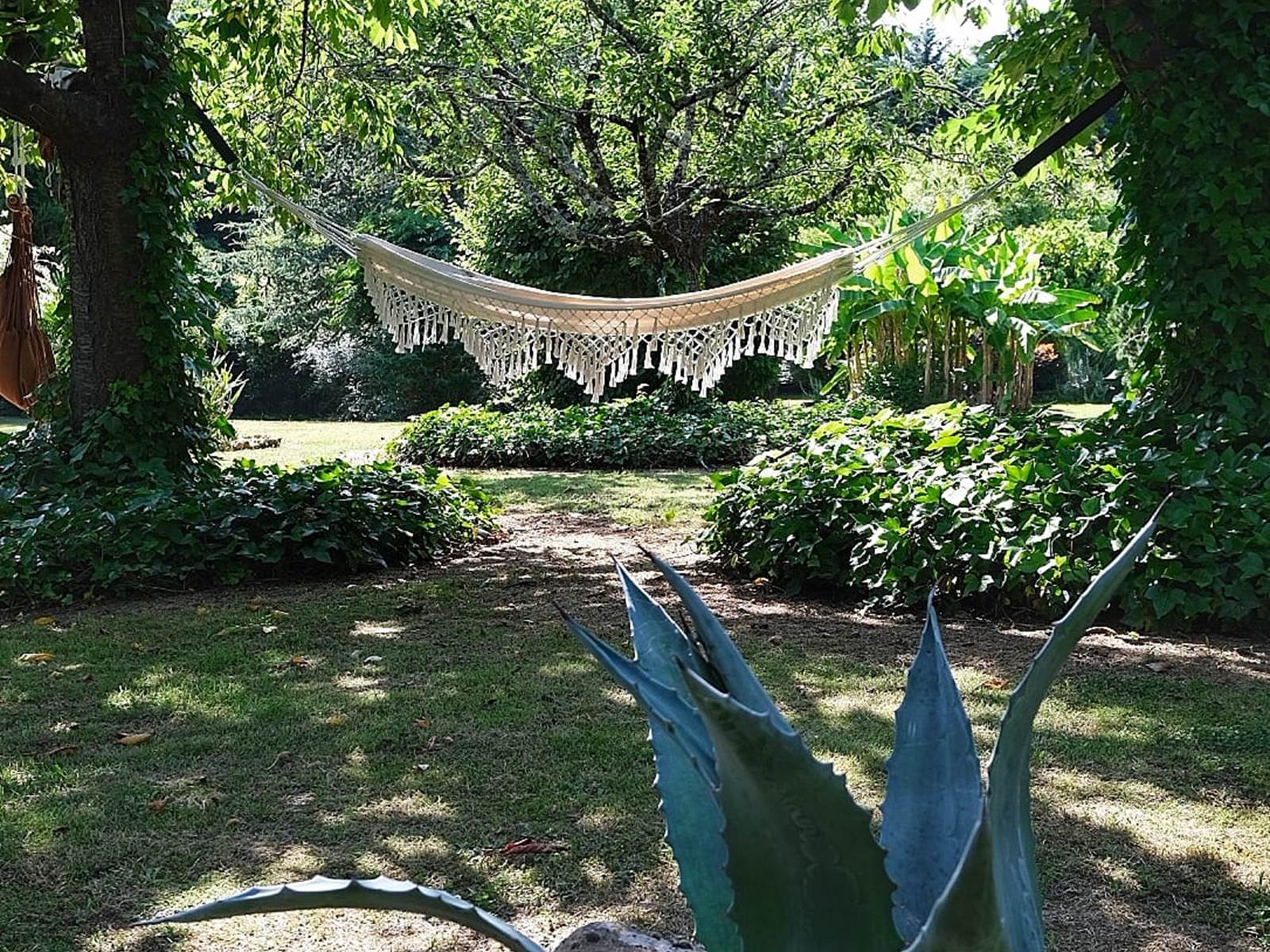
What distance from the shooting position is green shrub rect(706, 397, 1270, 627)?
3.59 meters

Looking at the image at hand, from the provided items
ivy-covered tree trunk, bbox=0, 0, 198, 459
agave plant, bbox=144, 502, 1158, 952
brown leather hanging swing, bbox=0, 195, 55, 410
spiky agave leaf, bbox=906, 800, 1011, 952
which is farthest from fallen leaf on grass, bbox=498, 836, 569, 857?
brown leather hanging swing, bbox=0, 195, 55, 410

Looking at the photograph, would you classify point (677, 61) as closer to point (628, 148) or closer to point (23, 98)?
point (628, 148)

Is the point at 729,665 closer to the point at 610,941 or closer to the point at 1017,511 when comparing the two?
the point at 610,941

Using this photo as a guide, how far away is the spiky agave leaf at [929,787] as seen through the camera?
1.09 metres

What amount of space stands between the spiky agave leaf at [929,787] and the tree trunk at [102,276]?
14.9ft

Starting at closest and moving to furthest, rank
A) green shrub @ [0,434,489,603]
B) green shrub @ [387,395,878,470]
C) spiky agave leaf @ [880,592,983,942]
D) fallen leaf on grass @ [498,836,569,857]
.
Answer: spiky agave leaf @ [880,592,983,942]
fallen leaf on grass @ [498,836,569,857]
green shrub @ [0,434,489,603]
green shrub @ [387,395,878,470]

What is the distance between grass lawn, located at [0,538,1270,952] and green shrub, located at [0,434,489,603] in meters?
0.35

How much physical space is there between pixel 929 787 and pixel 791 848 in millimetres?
280

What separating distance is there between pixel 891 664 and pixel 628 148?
6.91 metres

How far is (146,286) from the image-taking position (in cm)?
497

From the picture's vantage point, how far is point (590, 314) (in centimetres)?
523

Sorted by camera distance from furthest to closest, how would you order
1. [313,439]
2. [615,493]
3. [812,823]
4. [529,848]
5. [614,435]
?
[313,439] < [614,435] < [615,493] < [529,848] < [812,823]

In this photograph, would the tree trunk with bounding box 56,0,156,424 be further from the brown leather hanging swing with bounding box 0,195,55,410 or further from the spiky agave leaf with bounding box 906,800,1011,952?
the spiky agave leaf with bounding box 906,800,1011,952

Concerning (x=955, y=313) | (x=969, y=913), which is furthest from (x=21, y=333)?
(x=955, y=313)
